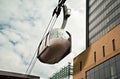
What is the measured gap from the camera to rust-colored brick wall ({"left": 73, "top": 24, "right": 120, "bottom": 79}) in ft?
166

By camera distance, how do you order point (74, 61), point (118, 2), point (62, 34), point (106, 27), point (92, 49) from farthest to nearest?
1. point (106, 27)
2. point (118, 2)
3. point (74, 61)
4. point (92, 49)
5. point (62, 34)

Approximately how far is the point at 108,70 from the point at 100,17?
36.8 m

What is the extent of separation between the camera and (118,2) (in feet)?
253

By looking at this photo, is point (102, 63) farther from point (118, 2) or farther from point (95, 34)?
point (95, 34)

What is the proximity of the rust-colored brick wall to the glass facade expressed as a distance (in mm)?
852

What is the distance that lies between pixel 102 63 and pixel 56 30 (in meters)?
39.0

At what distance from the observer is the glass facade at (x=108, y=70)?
49125 mm

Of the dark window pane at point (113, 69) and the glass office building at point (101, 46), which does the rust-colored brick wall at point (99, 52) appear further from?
the dark window pane at point (113, 69)

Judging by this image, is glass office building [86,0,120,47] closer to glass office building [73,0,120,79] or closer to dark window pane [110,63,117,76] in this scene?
glass office building [73,0,120,79]

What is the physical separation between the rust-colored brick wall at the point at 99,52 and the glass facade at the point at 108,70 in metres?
0.85

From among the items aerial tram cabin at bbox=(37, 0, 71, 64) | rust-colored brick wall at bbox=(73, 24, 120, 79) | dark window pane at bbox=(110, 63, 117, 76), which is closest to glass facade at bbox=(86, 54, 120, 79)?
dark window pane at bbox=(110, 63, 117, 76)

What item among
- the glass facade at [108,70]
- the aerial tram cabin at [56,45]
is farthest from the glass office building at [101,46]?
the aerial tram cabin at [56,45]

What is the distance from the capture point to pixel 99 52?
5556cm

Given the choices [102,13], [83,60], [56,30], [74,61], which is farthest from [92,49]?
[56,30]
